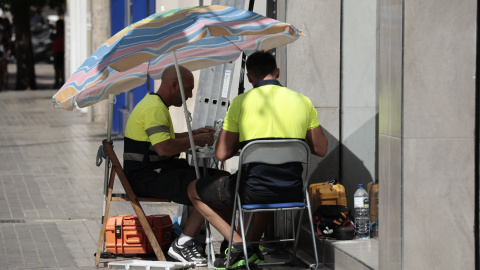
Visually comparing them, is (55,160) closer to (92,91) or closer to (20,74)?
(92,91)

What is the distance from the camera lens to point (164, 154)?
676cm

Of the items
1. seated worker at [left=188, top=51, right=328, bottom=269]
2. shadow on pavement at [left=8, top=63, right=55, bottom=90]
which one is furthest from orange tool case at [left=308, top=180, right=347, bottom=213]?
shadow on pavement at [left=8, top=63, right=55, bottom=90]

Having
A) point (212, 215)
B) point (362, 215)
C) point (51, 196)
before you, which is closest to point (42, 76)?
→ point (51, 196)

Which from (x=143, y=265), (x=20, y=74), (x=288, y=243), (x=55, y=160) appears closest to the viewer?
(x=143, y=265)

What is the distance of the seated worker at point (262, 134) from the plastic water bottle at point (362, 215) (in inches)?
30.3

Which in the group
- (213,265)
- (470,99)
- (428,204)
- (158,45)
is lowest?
(213,265)

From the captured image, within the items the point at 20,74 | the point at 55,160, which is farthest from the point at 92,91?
the point at 20,74

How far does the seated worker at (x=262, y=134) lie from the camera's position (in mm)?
6145

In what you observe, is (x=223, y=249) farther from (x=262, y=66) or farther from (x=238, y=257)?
(x=262, y=66)

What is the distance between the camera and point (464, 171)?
17.5 ft

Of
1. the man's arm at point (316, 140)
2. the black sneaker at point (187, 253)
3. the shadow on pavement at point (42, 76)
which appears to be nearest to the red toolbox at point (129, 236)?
the black sneaker at point (187, 253)

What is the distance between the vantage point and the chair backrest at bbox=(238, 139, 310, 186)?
602 cm

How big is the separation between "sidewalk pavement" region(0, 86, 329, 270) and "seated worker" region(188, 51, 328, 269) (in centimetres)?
80

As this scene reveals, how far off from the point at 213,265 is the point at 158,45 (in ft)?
5.41
